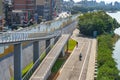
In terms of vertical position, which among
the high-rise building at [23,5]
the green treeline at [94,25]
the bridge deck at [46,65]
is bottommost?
the green treeline at [94,25]

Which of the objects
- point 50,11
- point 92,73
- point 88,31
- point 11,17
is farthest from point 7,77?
point 50,11

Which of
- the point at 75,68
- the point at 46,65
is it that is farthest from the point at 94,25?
the point at 46,65

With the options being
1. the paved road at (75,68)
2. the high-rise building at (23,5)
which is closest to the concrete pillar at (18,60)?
the paved road at (75,68)

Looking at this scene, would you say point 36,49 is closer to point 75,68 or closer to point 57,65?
point 57,65

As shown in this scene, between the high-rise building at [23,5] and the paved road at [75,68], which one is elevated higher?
the high-rise building at [23,5]

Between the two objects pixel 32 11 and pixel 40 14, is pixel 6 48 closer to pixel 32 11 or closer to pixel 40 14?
pixel 32 11

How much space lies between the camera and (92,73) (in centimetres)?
3819

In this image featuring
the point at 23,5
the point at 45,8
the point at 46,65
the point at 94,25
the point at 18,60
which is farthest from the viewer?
the point at 45,8

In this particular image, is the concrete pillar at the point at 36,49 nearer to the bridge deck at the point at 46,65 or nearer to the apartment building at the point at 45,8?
the bridge deck at the point at 46,65

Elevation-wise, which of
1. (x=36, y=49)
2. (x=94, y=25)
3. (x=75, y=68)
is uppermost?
(x=36, y=49)

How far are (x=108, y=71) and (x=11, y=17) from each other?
195 feet

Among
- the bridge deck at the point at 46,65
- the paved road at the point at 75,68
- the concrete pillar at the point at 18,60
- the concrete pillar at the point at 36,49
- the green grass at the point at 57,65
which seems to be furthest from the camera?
the green grass at the point at 57,65

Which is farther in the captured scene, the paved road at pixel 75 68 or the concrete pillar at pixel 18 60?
the paved road at pixel 75 68

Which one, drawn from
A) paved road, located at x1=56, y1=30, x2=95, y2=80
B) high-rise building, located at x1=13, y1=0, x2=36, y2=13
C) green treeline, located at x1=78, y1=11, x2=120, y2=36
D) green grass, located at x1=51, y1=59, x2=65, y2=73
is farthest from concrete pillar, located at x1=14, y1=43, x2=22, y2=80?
high-rise building, located at x1=13, y1=0, x2=36, y2=13
